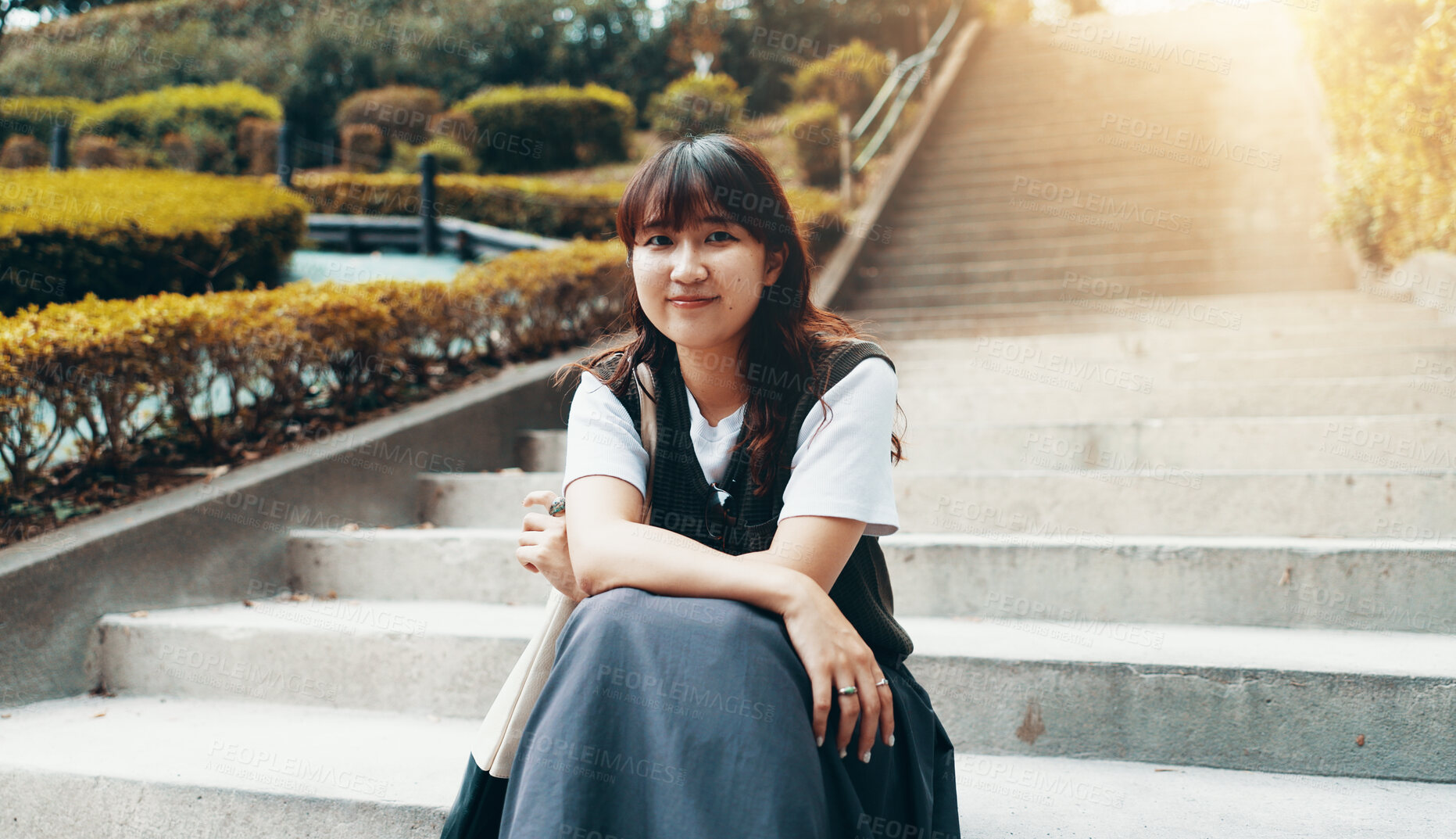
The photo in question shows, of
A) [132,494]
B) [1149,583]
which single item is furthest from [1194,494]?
[132,494]

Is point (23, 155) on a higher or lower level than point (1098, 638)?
higher

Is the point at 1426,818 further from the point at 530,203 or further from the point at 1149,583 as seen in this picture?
the point at 530,203

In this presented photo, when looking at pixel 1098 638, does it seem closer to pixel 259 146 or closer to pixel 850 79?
pixel 850 79

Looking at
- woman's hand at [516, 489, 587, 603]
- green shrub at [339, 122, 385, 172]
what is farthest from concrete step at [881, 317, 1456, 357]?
green shrub at [339, 122, 385, 172]

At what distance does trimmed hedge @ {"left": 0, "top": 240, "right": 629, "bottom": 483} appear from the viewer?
2688 mm

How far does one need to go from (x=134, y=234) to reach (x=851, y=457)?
419 centimetres

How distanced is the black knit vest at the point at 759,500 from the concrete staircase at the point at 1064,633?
1.57ft

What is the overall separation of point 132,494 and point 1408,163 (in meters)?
5.55

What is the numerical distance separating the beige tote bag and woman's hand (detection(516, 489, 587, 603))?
0.02 m

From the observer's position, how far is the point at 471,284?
4078mm

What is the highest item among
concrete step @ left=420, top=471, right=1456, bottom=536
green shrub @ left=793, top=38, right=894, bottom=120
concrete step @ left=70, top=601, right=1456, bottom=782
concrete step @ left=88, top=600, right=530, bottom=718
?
green shrub @ left=793, top=38, right=894, bottom=120

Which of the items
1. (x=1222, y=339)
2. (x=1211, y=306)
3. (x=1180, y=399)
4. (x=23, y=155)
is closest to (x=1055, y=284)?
(x=1211, y=306)

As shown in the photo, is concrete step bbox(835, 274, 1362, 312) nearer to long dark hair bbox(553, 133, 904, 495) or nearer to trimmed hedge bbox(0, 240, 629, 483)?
trimmed hedge bbox(0, 240, 629, 483)

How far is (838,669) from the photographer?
1.40 meters
